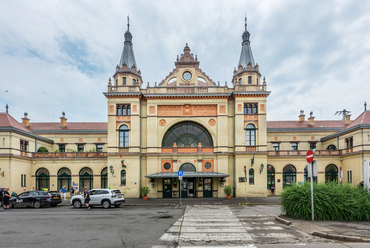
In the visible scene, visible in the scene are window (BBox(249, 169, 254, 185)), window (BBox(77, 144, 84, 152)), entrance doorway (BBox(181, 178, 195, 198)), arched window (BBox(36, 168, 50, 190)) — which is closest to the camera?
entrance doorway (BBox(181, 178, 195, 198))

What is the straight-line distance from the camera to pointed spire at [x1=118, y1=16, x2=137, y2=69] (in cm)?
3422

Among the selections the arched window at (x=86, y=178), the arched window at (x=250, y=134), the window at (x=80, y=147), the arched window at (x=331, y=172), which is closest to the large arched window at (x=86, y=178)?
the arched window at (x=86, y=178)

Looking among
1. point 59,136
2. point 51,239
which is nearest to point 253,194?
point 51,239

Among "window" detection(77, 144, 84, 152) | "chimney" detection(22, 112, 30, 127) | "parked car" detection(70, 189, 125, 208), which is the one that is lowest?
"parked car" detection(70, 189, 125, 208)

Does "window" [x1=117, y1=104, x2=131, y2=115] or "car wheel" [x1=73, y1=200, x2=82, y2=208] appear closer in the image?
"car wheel" [x1=73, y1=200, x2=82, y2=208]

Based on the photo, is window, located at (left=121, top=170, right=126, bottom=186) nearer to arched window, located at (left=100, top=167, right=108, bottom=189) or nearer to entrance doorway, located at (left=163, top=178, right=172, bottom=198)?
arched window, located at (left=100, top=167, right=108, bottom=189)

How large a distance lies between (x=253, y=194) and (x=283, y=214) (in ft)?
51.6

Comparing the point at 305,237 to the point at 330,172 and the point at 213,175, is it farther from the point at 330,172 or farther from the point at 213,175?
the point at 330,172

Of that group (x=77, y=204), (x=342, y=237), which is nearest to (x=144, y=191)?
(x=77, y=204)

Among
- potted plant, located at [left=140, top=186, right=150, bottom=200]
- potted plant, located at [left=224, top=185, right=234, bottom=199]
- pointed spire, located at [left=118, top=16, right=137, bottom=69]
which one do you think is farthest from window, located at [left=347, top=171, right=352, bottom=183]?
pointed spire, located at [left=118, top=16, right=137, bottom=69]

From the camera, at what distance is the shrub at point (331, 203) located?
43.1 feet

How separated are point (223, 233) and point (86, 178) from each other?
27.0 meters

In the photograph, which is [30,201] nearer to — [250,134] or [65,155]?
[65,155]

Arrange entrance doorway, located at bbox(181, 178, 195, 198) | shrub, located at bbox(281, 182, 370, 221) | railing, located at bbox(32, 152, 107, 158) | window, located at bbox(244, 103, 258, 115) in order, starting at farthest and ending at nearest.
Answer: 1. railing, located at bbox(32, 152, 107, 158)
2. window, located at bbox(244, 103, 258, 115)
3. entrance doorway, located at bbox(181, 178, 195, 198)
4. shrub, located at bbox(281, 182, 370, 221)
